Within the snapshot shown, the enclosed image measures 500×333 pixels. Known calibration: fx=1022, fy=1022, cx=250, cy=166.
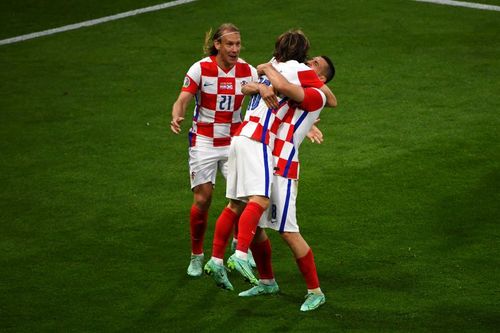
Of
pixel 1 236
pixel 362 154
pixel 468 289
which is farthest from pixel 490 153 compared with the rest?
pixel 1 236

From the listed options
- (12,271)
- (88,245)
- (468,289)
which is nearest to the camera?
(468,289)

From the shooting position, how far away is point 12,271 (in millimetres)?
8422

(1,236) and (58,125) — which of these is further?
(58,125)

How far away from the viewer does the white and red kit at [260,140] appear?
24.1 ft

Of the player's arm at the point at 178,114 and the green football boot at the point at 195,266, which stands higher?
the player's arm at the point at 178,114

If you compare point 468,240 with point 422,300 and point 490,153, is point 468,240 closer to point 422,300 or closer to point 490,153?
point 422,300

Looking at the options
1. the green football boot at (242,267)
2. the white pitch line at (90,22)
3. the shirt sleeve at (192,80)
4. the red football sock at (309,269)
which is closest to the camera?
the green football boot at (242,267)

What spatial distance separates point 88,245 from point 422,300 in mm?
3036

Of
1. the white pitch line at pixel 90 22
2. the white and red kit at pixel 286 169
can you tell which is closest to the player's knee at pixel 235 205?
the white and red kit at pixel 286 169

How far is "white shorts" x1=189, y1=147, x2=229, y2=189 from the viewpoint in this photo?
836 centimetres

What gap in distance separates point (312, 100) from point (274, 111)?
11.5 inches

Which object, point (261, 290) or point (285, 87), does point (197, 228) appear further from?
point (285, 87)

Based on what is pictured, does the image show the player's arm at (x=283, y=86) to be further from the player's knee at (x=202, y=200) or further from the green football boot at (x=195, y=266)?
the green football boot at (x=195, y=266)

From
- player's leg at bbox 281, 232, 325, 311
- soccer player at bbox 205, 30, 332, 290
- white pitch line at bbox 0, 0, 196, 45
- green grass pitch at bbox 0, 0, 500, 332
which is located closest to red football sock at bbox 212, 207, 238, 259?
soccer player at bbox 205, 30, 332, 290
